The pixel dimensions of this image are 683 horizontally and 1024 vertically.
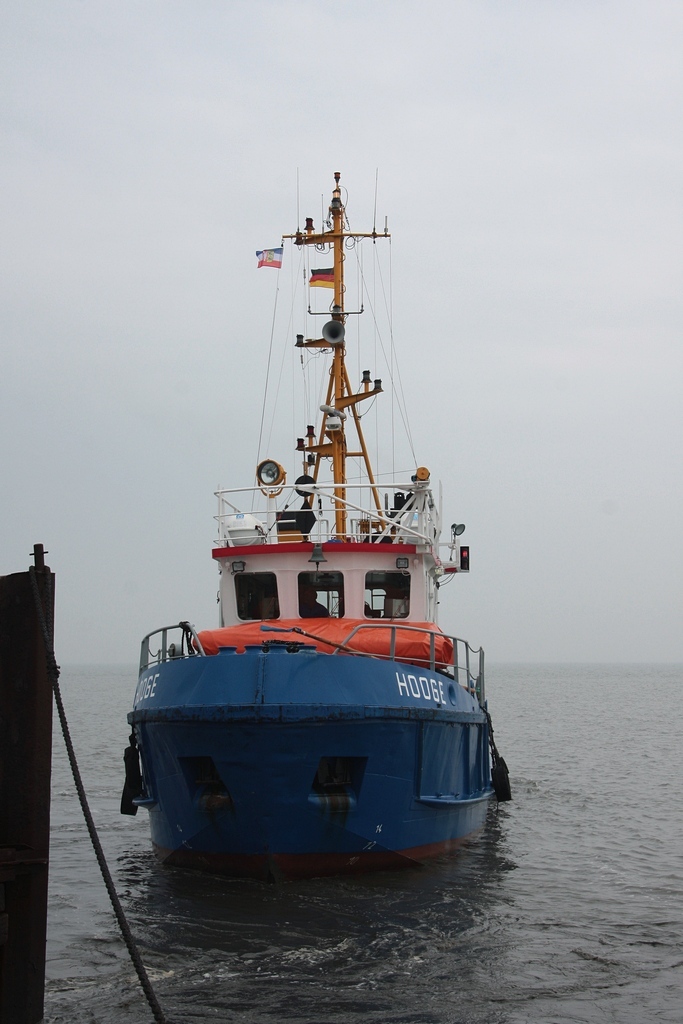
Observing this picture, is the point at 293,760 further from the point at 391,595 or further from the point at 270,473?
the point at 270,473


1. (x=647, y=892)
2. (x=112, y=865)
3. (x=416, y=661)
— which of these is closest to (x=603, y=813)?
(x=647, y=892)

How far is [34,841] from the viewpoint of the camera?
6625mm

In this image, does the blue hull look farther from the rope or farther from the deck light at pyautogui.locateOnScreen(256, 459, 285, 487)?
the deck light at pyautogui.locateOnScreen(256, 459, 285, 487)

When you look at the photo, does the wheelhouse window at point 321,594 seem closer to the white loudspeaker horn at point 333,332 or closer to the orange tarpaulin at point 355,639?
the orange tarpaulin at point 355,639

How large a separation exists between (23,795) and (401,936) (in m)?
4.47

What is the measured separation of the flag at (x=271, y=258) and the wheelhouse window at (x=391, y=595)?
20.0ft

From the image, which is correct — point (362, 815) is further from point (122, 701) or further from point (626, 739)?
point (122, 701)

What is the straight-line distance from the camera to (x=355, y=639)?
12234 millimetres

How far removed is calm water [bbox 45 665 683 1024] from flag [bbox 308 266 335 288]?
332 inches

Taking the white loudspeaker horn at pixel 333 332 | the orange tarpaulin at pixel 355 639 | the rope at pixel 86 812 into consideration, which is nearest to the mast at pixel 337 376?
the white loudspeaker horn at pixel 333 332

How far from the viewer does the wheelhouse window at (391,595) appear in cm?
1396

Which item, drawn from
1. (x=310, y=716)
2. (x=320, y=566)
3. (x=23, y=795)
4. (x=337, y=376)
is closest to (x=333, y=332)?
(x=337, y=376)

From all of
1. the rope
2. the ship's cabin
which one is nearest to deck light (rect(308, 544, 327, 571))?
the ship's cabin

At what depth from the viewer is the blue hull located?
10.4 metres
